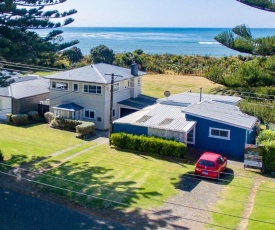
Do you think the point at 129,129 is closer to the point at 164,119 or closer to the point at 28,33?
the point at 164,119

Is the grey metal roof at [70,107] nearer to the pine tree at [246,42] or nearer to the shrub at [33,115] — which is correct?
the shrub at [33,115]

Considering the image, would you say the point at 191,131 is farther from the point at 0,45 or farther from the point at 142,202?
the point at 0,45

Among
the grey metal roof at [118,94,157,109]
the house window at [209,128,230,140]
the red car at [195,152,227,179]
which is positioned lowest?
the red car at [195,152,227,179]

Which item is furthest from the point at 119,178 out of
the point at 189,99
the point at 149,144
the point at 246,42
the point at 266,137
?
the point at 189,99

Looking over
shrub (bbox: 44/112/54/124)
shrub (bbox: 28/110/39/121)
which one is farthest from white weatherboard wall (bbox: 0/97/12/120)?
shrub (bbox: 44/112/54/124)

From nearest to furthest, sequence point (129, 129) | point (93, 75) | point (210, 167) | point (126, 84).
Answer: point (210, 167)
point (129, 129)
point (93, 75)
point (126, 84)

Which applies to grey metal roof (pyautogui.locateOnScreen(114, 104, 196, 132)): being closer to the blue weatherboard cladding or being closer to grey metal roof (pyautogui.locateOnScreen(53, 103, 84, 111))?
the blue weatherboard cladding
